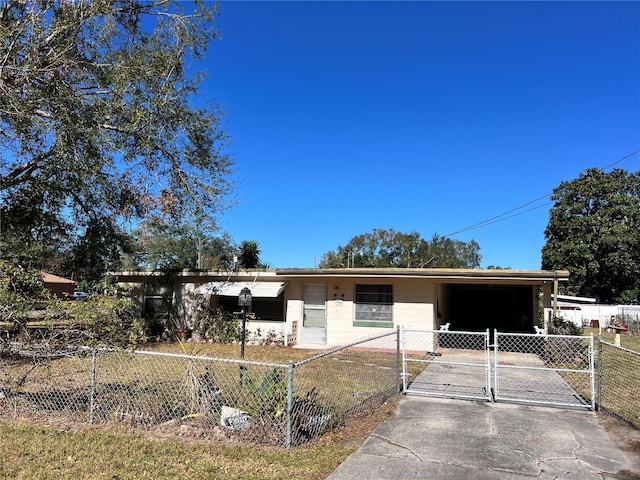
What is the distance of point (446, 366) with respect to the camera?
35.4ft

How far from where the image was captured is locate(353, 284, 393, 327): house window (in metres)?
13.8

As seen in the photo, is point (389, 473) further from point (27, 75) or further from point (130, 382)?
point (27, 75)

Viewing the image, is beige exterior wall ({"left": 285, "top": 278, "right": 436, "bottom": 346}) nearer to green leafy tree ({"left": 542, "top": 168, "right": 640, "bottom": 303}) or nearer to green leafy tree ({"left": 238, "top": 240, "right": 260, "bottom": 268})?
green leafy tree ({"left": 238, "top": 240, "right": 260, "bottom": 268})

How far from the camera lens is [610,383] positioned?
8.77m

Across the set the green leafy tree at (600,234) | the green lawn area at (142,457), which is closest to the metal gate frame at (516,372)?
the green lawn area at (142,457)

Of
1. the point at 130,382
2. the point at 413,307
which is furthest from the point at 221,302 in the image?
the point at 130,382

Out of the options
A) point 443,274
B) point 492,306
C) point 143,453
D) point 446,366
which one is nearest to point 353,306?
point 443,274

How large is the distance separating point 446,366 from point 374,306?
11.7 ft

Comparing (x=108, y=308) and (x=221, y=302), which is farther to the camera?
(x=221, y=302)

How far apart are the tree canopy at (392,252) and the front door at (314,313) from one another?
42.7 m

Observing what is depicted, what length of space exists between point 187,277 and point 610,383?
12.7 m

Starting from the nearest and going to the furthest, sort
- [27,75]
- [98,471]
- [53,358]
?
[98,471], [53,358], [27,75]

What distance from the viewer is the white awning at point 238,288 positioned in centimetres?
1412

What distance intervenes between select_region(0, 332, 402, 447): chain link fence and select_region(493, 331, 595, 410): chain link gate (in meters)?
2.19
